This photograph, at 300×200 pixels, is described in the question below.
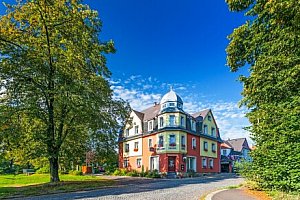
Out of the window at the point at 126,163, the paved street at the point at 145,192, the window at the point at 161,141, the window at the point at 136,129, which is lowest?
the window at the point at 126,163

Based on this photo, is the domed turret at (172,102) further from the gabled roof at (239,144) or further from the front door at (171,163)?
the gabled roof at (239,144)

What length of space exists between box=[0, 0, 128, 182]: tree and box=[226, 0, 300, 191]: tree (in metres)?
10.0

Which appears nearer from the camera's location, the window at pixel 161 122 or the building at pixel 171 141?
the building at pixel 171 141

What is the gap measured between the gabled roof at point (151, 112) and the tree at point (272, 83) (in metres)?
26.0

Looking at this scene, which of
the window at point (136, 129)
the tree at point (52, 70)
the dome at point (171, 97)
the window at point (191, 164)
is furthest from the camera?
the window at point (136, 129)

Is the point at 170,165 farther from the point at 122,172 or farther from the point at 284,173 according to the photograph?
the point at 284,173

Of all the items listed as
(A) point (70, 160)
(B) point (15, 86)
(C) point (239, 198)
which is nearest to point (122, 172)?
(A) point (70, 160)

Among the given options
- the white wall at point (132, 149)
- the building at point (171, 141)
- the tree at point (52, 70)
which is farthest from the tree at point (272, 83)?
the white wall at point (132, 149)

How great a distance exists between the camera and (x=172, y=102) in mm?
38094

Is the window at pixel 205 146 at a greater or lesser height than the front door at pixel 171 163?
greater

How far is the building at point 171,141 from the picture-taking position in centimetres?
3725

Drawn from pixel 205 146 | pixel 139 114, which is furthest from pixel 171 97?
pixel 205 146

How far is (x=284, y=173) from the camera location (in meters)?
11.5

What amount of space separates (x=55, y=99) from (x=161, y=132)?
21.4 m
